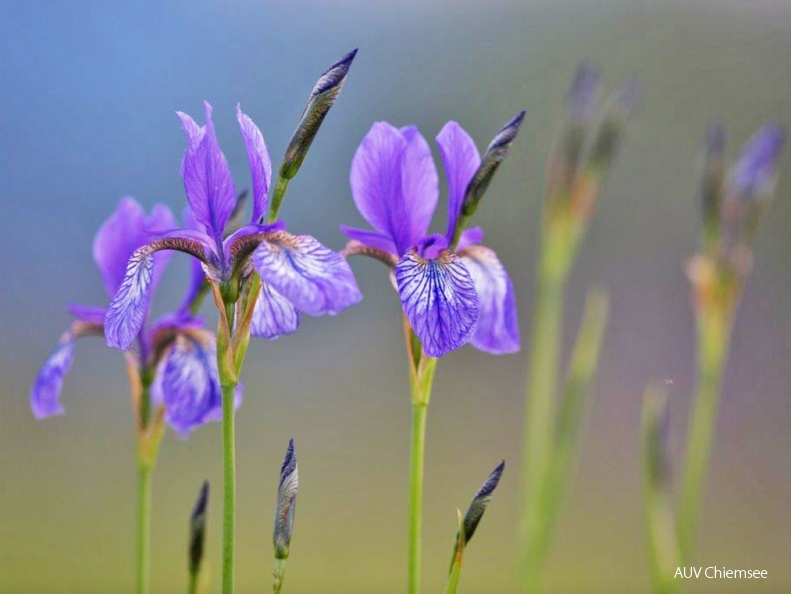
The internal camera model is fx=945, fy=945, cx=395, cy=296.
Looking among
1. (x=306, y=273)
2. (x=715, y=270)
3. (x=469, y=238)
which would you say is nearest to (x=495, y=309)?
(x=469, y=238)

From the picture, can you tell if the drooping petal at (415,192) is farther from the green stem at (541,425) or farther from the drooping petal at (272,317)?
the green stem at (541,425)

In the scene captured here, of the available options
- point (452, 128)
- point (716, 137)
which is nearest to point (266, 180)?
point (452, 128)

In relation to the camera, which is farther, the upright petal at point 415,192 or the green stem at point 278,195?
the upright petal at point 415,192

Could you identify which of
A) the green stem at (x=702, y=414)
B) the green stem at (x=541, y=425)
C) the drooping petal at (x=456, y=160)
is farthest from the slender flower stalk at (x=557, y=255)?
the drooping petal at (x=456, y=160)

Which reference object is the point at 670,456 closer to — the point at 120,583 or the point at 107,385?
the point at 120,583

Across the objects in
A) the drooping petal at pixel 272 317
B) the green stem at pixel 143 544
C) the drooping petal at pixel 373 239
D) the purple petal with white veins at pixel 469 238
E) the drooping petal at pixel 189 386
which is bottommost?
the green stem at pixel 143 544

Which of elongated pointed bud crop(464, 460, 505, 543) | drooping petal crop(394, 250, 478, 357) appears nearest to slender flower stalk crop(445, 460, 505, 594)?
elongated pointed bud crop(464, 460, 505, 543)

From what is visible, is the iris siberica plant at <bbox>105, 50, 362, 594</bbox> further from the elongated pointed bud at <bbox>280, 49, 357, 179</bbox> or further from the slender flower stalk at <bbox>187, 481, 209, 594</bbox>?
the slender flower stalk at <bbox>187, 481, 209, 594</bbox>
